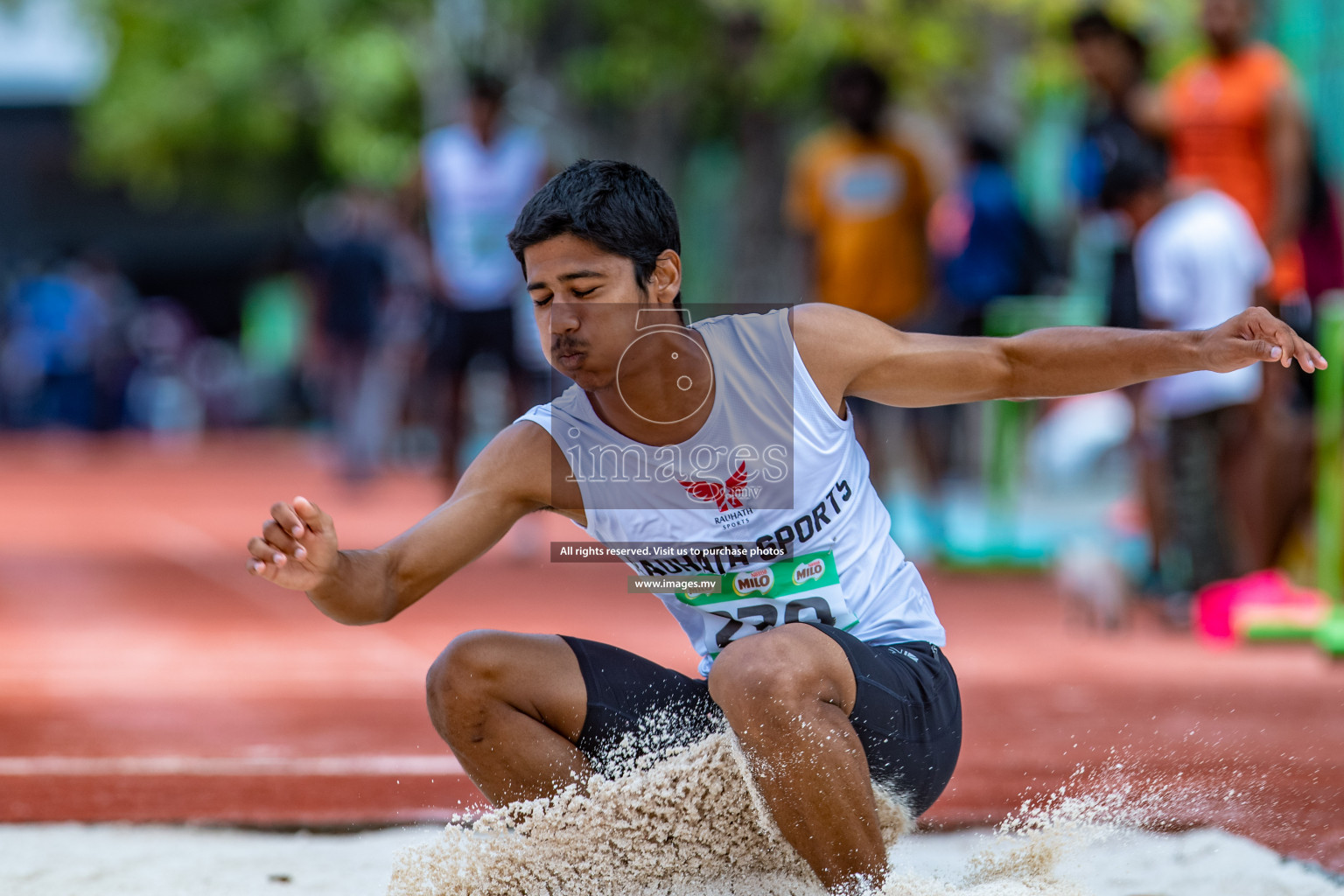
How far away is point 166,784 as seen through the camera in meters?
4.02

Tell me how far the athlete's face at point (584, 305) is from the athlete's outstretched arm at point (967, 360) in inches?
12.8

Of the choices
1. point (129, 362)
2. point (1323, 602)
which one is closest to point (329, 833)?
point (1323, 602)

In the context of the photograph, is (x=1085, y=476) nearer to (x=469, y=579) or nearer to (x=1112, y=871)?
(x=469, y=579)

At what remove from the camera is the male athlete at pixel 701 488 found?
8.83ft

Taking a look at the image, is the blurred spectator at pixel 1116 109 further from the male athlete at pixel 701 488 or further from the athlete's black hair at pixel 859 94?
the male athlete at pixel 701 488

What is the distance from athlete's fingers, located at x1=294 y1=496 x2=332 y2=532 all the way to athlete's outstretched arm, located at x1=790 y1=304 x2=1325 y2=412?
87cm

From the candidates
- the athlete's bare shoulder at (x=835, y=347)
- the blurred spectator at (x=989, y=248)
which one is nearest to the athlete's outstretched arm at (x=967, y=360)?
the athlete's bare shoulder at (x=835, y=347)

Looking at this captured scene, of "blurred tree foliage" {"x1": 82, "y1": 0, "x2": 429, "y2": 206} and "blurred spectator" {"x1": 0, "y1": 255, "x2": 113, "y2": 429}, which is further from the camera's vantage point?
"blurred spectator" {"x1": 0, "y1": 255, "x2": 113, "y2": 429}

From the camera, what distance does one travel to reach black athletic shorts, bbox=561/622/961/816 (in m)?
2.67

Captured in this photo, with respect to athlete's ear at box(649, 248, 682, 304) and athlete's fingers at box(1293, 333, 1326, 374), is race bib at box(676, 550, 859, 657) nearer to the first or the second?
athlete's ear at box(649, 248, 682, 304)

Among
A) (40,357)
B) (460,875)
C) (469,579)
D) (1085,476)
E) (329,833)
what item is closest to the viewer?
(460,875)

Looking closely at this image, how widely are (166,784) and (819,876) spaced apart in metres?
2.04

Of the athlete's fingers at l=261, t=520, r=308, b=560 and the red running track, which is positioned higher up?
the athlete's fingers at l=261, t=520, r=308, b=560

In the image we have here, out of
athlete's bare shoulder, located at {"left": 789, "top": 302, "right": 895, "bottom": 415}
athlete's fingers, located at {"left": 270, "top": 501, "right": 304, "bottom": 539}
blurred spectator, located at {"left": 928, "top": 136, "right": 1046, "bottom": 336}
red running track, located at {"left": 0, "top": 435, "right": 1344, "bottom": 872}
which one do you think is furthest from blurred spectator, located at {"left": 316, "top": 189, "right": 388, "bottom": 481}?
athlete's fingers, located at {"left": 270, "top": 501, "right": 304, "bottom": 539}
